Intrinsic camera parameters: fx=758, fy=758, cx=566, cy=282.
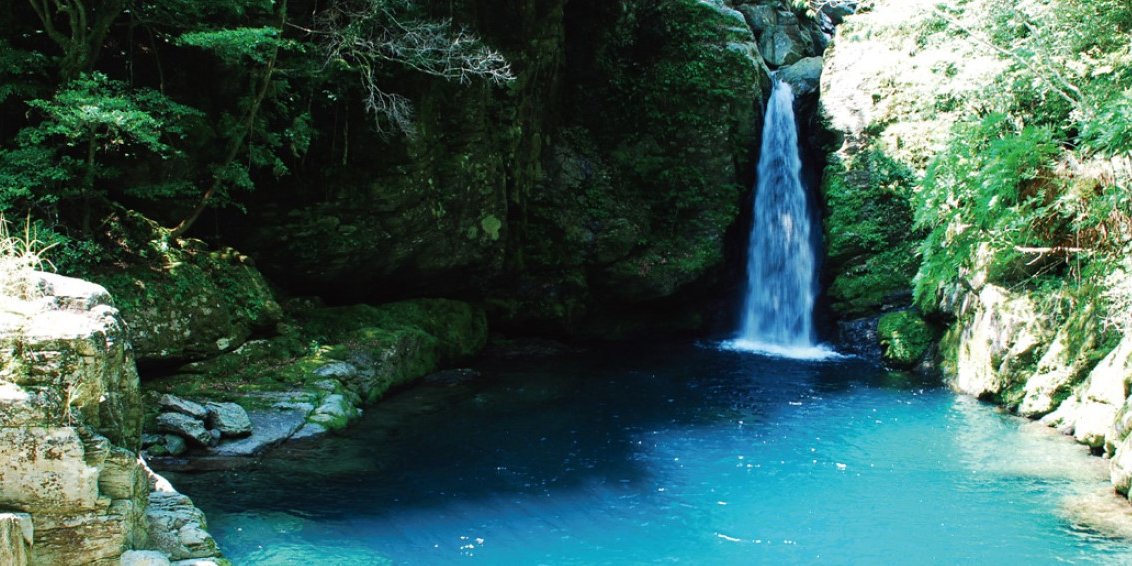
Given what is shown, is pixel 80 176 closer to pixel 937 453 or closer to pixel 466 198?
pixel 466 198

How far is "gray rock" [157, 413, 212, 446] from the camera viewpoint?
8.63 meters

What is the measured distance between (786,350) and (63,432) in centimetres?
1390

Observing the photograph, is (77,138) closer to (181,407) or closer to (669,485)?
(181,407)

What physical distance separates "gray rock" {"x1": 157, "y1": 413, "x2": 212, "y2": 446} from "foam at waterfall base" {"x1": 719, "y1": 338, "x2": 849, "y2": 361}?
1074 centimetres

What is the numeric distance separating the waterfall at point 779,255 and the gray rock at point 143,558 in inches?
521

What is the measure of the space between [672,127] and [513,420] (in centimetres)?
919

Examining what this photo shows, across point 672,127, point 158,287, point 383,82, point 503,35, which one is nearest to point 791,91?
point 672,127

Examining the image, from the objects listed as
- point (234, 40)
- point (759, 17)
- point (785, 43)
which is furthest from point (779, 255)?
point (234, 40)

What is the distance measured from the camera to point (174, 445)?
8.51 m

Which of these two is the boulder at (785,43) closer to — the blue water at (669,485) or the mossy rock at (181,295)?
the blue water at (669,485)

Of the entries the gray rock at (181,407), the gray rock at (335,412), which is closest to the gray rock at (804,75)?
the gray rock at (335,412)

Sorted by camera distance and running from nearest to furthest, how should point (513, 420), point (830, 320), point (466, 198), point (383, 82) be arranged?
1. point (513, 420)
2. point (383, 82)
3. point (466, 198)
4. point (830, 320)

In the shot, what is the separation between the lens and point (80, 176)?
9.25 metres

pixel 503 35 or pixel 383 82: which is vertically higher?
pixel 503 35
